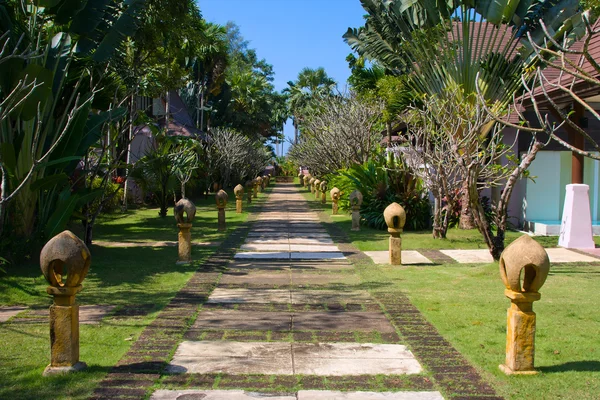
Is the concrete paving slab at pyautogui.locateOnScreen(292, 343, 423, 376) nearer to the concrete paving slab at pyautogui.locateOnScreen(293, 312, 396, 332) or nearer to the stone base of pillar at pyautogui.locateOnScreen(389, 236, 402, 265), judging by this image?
the concrete paving slab at pyautogui.locateOnScreen(293, 312, 396, 332)

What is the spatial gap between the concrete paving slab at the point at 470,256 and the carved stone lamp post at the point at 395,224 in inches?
50.9

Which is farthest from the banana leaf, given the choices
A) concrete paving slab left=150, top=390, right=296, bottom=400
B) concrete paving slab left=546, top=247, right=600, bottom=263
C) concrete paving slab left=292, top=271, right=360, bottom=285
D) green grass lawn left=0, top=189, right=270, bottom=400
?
concrete paving slab left=546, top=247, right=600, bottom=263

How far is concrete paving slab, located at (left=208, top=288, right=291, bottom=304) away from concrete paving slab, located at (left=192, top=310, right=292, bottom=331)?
2.05ft

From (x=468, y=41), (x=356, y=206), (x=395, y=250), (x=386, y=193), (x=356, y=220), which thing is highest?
(x=468, y=41)

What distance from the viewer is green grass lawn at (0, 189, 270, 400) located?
4.92 meters

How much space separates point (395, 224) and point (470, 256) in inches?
85.1

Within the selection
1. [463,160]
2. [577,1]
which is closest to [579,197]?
[463,160]

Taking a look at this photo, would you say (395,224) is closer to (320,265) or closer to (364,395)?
(320,265)

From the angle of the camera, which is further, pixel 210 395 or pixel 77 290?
pixel 77 290

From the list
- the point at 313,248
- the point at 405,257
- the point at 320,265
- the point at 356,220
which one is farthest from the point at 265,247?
the point at 356,220

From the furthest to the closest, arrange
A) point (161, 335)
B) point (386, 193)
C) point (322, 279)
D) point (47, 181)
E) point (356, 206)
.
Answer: point (386, 193) < point (356, 206) < point (47, 181) < point (322, 279) < point (161, 335)

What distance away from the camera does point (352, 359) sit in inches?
223

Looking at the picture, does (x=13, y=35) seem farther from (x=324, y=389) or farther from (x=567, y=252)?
(x=567, y=252)

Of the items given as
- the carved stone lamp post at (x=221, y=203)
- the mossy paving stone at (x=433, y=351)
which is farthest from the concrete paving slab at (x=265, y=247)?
the mossy paving stone at (x=433, y=351)
